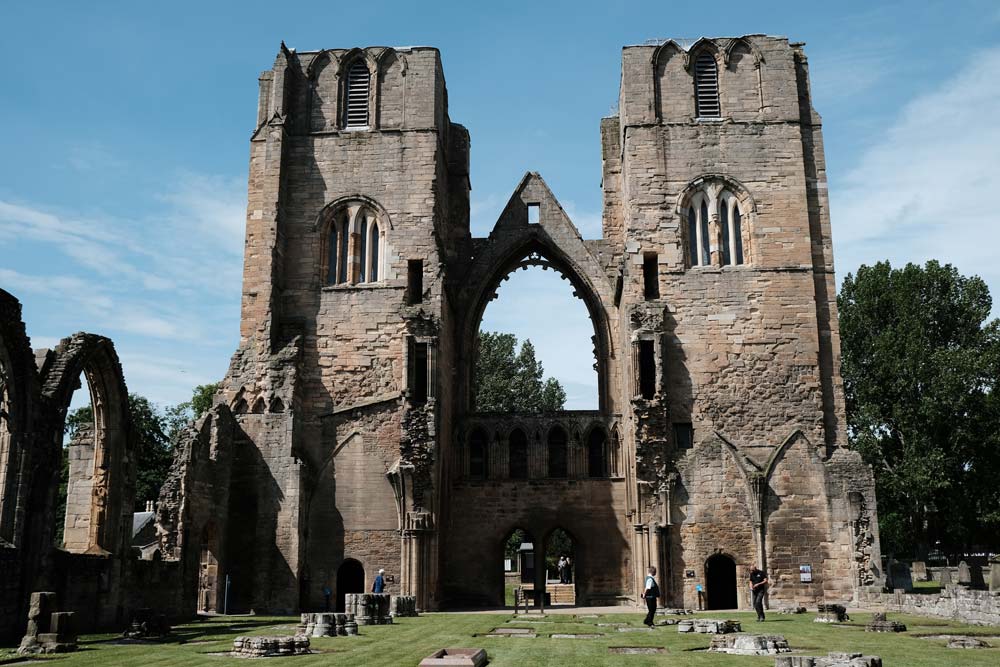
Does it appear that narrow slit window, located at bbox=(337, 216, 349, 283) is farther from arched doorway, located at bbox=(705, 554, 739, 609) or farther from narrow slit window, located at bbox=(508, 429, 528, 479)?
arched doorway, located at bbox=(705, 554, 739, 609)

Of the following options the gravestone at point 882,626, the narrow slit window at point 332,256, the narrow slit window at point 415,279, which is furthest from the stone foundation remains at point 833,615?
the narrow slit window at point 332,256

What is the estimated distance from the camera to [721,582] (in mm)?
26734

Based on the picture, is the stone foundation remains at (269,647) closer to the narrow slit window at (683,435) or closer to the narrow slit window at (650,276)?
the narrow slit window at (683,435)

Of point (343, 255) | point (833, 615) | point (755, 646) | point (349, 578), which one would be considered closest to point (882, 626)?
point (833, 615)

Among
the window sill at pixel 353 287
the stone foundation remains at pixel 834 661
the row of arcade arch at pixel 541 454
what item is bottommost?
the stone foundation remains at pixel 834 661

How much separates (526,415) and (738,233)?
823cm

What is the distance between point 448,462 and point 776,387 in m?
9.52

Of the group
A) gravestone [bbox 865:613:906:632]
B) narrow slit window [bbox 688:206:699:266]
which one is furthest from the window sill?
gravestone [bbox 865:613:906:632]

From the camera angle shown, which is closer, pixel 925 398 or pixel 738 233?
pixel 738 233

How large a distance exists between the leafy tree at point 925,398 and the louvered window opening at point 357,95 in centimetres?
2192

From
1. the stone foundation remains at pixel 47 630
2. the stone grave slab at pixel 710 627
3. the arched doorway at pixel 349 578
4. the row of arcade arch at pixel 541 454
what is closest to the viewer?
the stone foundation remains at pixel 47 630

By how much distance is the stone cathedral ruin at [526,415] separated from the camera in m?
24.9

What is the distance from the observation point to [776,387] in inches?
1041

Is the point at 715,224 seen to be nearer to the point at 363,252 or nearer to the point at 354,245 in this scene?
the point at 363,252
